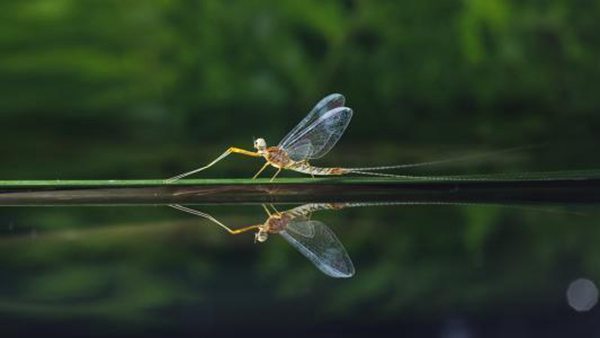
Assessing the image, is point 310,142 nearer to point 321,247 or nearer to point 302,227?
point 302,227

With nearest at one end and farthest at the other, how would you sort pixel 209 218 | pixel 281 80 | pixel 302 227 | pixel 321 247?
pixel 321 247 → pixel 302 227 → pixel 209 218 → pixel 281 80

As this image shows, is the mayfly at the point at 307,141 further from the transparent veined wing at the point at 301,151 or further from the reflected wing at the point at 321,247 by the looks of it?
the reflected wing at the point at 321,247

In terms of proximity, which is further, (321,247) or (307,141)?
(307,141)

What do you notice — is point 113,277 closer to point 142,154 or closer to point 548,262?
point 548,262

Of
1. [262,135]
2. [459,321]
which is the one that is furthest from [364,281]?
[262,135]

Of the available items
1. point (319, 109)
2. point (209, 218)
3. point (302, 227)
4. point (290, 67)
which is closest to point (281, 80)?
point (290, 67)

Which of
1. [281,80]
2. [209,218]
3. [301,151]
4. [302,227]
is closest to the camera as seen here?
[302,227]

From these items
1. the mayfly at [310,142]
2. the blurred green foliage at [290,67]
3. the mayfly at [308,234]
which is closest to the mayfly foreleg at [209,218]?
the mayfly at [308,234]
